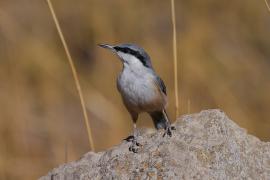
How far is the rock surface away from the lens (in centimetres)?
448

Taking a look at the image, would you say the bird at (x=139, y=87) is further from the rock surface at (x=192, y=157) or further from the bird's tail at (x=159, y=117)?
the rock surface at (x=192, y=157)

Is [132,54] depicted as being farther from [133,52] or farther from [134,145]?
[134,145]

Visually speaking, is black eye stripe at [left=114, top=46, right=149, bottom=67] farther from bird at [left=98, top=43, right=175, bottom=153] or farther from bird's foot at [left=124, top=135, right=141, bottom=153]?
bird's foot at [left=124, top=135, right=141, bottom=153]

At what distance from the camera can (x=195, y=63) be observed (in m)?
8.93

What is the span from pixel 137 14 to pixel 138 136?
16.9ft

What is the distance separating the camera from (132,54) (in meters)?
6.03

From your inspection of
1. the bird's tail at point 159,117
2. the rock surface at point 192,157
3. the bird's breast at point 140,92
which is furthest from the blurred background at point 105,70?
the rock surface at point 192,157

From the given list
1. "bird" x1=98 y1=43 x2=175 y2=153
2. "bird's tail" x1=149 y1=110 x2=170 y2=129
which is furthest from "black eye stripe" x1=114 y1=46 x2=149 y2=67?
"bird's tail" x1=149 y1=110 x2=170 y2=129

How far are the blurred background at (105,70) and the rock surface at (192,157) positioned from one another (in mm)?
2470

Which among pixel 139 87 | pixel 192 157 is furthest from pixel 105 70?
pixel 192 157

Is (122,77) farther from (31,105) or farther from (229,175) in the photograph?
(31,105)

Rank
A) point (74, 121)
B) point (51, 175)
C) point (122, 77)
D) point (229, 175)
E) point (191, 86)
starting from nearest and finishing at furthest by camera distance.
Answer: point (229, 175), point (51, 175), point (122, 77), point (191, 86), point (74, 121)

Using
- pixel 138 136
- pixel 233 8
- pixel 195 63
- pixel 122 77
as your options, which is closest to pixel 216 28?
pixel 233 8

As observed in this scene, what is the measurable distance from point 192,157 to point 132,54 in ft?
5.37
